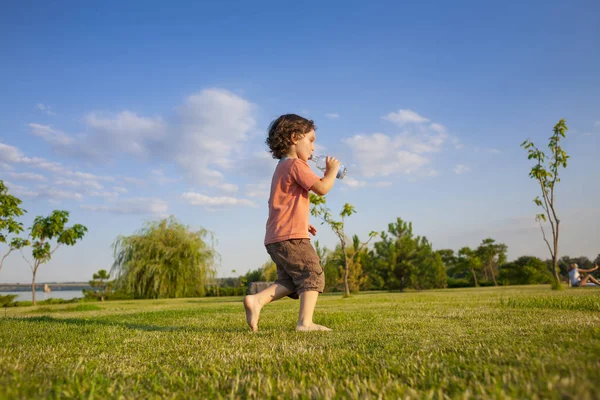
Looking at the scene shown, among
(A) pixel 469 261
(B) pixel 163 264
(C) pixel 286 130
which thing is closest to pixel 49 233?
(B) pixel 163 264

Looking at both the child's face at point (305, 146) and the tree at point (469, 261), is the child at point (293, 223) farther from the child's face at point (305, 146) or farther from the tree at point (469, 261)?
the tree at point (469, 261)

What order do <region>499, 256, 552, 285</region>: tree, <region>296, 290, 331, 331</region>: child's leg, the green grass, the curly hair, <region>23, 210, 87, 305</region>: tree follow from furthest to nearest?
<region>499, 256, 552, 285</region>: tree, <region>23, 210, 87, 305</region>: tree, the curly hair, <region>296, 290, 331, 331</region>: child's leg, the green grass

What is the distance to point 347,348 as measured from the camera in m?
2.35

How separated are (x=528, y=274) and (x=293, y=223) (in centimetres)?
5082

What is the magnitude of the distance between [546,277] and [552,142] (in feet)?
115

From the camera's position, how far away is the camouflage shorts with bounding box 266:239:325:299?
→ 3715 mm

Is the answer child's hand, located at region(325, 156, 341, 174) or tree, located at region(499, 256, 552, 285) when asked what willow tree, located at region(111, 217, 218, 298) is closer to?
child's hand, located at region(325, 156, 341, 174)

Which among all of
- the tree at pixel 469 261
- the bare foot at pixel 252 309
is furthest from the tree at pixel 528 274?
the bare foot at pixel 252 309

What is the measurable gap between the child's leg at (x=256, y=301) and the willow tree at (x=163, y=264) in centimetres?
2717

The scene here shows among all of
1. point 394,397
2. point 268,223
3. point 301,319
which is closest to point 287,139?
point 268,223

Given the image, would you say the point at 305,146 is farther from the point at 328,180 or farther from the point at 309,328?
the point at 309,328

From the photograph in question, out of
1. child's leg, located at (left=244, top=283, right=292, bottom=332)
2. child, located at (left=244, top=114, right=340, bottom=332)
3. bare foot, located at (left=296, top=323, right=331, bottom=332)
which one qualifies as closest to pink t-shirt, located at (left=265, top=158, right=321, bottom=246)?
child, located at (left=244, top=114, right=340, bottom=332)

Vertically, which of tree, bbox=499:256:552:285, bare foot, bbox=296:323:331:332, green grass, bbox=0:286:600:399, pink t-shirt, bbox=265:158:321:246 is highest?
pink t-shirt, bbox=265:158:321:246

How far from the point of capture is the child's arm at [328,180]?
12.7 ft
